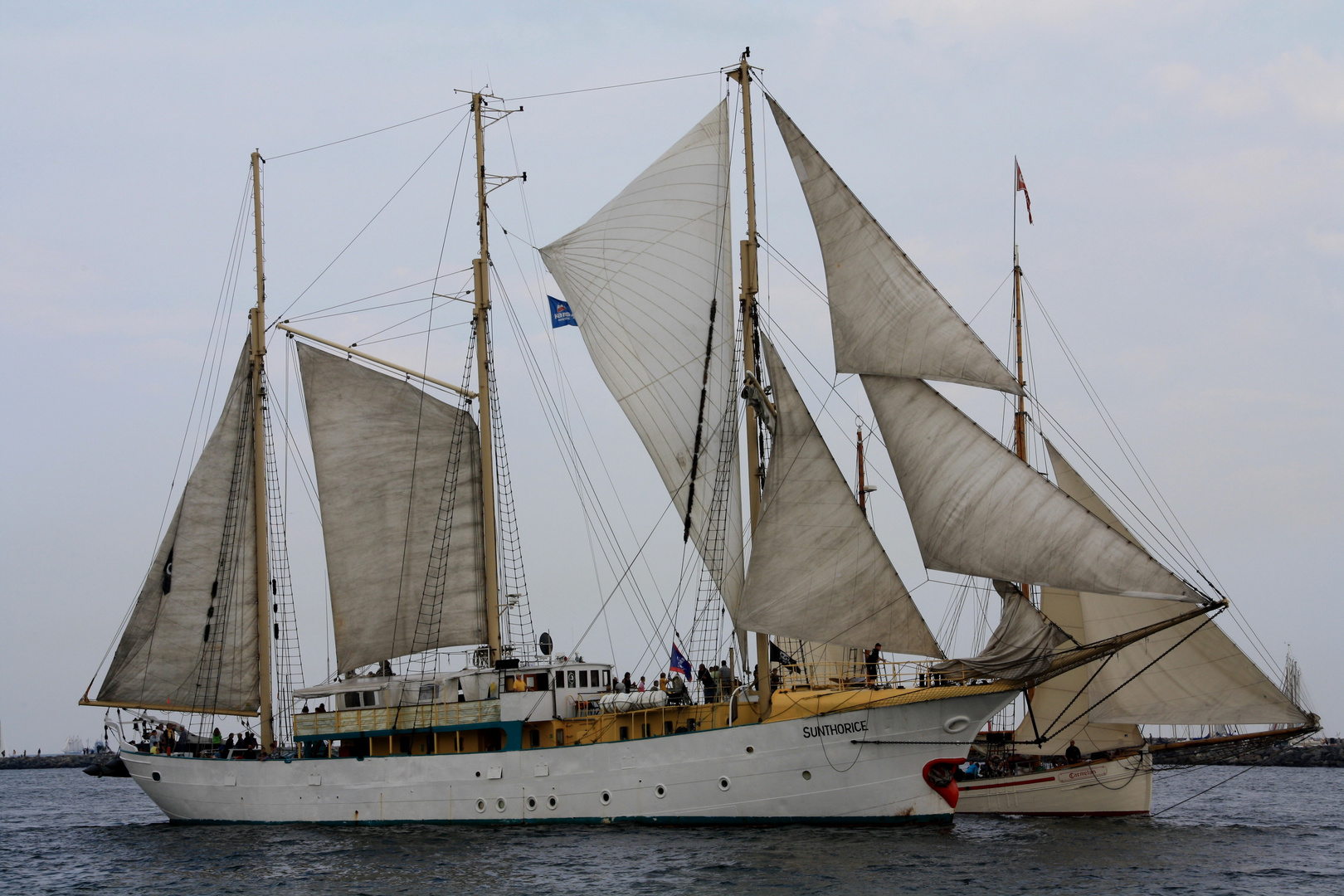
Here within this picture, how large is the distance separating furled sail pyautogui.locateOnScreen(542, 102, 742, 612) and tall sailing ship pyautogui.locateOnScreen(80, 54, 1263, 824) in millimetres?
70

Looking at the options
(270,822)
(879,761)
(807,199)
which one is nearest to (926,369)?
(807,199)

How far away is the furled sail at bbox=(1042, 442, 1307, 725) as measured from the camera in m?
33.2

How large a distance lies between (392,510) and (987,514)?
792 inches

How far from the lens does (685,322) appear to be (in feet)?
119

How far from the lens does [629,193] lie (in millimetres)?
37031

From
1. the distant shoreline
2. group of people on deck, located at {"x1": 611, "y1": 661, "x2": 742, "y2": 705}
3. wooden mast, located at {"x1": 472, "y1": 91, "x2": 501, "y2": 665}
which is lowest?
the distant shoreline

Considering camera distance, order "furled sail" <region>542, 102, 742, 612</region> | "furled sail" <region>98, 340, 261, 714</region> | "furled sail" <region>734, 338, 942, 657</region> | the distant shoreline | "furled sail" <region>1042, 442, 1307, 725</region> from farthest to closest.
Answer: the distant shoreline, "furled sail" <region>98, 340, 261, 714</region>, "furled sail" <region>542, 102, 742, 612</region>, "furled sail" <region>1042, 442, 1307, 725</region>, "furled sail" <region>734, 338, 942, 657</region>

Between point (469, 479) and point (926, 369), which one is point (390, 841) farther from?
point (926, 369)

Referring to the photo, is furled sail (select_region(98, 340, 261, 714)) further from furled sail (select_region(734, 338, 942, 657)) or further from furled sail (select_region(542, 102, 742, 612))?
furled sail (select_region(734, 338, 942, 657))

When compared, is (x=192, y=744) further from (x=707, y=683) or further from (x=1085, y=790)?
(x=1085, y=790)

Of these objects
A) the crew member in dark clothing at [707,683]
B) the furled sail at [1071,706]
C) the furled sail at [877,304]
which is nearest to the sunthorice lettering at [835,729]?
the crew member in dark clothing at [707,683]

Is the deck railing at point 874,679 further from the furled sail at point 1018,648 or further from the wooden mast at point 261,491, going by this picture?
the wooden mast at point 261,491

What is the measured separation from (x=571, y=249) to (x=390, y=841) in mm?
17015

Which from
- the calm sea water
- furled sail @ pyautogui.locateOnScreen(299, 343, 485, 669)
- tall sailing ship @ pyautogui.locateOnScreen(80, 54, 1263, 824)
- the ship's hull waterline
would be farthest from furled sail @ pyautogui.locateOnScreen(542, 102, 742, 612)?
the calm sea water
